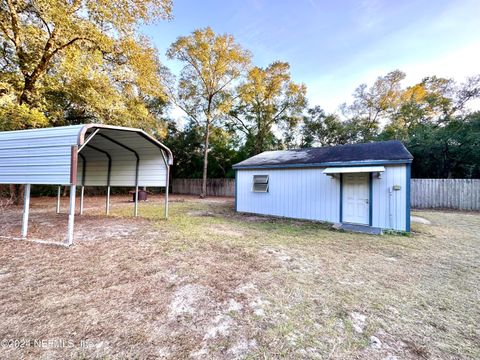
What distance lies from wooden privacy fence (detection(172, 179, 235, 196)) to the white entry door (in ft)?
40.4

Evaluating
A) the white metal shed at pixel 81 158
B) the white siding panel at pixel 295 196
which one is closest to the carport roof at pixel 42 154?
the white metal shed at pixel 81 158

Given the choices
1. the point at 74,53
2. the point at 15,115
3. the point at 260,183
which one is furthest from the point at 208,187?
the point at 15,115

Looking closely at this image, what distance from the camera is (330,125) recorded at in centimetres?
2086

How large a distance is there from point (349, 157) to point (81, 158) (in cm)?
995

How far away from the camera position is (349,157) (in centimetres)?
750

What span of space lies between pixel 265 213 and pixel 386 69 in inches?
764

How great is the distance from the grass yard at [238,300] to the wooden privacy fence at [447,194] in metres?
8.76

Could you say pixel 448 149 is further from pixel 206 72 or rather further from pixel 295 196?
pixel 206 72

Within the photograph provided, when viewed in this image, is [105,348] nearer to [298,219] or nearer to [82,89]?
[298,219]

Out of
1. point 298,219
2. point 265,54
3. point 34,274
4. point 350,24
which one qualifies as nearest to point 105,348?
point 34,274

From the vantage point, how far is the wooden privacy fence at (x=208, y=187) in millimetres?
19266

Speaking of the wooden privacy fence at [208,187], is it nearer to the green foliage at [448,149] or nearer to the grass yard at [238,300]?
the green foliage at [448,149]

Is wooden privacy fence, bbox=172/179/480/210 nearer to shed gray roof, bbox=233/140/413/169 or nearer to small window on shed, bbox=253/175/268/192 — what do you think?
shed gray roof, bbox=233/140/413/169

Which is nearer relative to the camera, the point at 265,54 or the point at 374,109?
the point at 265,54
